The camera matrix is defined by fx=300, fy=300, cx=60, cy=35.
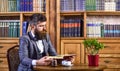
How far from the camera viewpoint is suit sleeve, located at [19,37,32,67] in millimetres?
3387

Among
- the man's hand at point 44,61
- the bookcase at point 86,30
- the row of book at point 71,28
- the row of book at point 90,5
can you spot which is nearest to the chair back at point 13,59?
the man's hand at point 44,61

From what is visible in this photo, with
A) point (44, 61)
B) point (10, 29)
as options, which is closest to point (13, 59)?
point (44, 61)

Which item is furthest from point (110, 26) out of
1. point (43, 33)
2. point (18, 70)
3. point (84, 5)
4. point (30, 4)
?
point (18, 70)

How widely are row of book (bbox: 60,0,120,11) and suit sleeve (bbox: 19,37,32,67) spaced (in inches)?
63.9

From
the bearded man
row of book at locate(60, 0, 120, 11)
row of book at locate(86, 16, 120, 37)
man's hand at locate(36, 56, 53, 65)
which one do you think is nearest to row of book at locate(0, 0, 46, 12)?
row of book at locate(60, 0, 120, 11)

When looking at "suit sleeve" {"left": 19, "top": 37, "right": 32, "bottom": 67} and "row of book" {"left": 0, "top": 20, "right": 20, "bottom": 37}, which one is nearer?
"suit sleeve" {"left": 19, "top": 37, "right": 32, "bottom": 67}

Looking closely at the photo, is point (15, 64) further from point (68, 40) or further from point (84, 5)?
point (84, 5)

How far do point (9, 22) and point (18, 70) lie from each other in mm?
1747

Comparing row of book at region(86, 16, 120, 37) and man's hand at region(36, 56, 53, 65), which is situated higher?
row of book at region(86, 16, 120, 37)

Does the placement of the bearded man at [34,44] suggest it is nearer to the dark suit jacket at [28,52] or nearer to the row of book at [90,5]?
the dark suit jacket at [28,52]

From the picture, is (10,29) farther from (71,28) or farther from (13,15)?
(71,28)

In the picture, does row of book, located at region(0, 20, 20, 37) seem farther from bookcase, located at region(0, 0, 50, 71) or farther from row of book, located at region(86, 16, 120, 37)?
row of book, located at region(86, 16, 120, 37)

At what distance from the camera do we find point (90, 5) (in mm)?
4988

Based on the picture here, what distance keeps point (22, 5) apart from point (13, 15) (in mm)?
255
